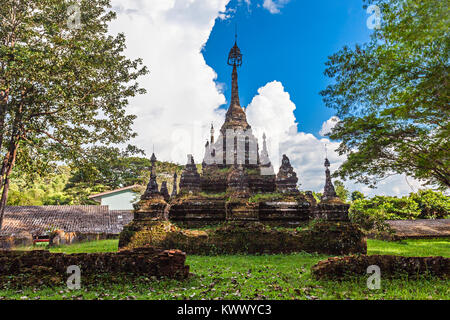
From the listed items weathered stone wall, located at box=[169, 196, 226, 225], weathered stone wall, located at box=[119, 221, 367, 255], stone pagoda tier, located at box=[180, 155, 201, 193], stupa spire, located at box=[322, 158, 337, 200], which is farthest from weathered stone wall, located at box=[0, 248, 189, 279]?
stone pagoda tier, located at box=[180, 155, 201, 193]

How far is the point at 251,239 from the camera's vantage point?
37.0 feet

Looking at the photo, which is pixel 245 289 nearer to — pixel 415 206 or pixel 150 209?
pixel 150 209

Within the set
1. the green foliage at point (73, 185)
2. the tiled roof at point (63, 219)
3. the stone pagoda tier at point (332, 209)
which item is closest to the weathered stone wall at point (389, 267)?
the stone pagoda tier at point (332, 209)

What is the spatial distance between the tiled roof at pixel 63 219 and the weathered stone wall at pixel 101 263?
46.2ft

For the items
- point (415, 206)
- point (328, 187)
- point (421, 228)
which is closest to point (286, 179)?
point (328, 187)

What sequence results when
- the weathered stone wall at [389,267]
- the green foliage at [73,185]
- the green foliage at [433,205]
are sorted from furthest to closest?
the green foliage at [73,185], the green foliage at [433,205], the weathered stone wall at [389,267]

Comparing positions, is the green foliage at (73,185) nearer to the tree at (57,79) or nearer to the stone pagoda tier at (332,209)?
the tree at (57,79)

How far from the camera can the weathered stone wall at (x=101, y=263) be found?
20.4 feet

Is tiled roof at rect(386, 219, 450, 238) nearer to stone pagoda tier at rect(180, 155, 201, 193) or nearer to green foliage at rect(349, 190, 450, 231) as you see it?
green foliage at rect(349, 190, 450, 231)

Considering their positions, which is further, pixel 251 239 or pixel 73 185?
pixel 73 185

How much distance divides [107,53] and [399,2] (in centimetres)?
1292

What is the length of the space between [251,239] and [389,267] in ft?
19.3

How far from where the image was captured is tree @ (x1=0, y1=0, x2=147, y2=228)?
10281mm
